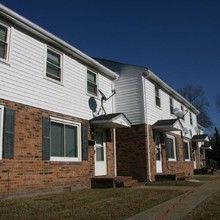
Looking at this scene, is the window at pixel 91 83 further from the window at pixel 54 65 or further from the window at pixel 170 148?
the window at pixel 170 148

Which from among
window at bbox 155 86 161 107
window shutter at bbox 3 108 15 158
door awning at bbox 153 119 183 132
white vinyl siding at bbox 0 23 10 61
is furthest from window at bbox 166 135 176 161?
white vinyl siding at bbox 0 23 10 61

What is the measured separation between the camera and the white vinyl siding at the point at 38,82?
1080 cm

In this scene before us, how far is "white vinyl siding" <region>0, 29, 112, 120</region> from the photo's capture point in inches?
425

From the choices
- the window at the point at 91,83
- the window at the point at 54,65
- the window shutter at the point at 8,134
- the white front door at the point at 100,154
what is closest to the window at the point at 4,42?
the window shutter at the point at 8,134

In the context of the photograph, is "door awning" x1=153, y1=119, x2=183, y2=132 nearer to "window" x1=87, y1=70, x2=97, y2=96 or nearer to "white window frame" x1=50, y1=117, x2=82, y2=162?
"window" x1=87, y1=70, x2=97, y2=96

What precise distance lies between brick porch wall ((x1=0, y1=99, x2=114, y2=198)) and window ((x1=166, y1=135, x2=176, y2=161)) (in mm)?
9523

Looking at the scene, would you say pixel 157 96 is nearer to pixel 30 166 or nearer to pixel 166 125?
pixel 166 125

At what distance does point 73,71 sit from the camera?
562 inches

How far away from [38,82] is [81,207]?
5175mm

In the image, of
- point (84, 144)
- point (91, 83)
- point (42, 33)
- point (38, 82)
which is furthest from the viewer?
point (91, 83)

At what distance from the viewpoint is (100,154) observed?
15.9 meters

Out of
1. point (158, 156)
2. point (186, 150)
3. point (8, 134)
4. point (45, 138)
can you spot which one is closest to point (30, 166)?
point (45, 138)

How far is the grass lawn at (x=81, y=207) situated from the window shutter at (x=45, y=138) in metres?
1.57

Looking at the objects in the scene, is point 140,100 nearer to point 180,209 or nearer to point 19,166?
point 19,166
